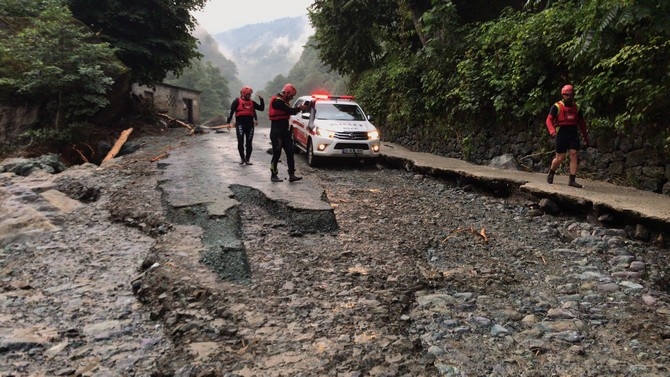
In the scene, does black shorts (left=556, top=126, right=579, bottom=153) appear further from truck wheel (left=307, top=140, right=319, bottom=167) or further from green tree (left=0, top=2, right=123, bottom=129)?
green tree (left=0, top=2, right=123, bottom=129)

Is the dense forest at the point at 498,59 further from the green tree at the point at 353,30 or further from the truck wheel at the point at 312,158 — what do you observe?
the truck wheel at the point at 312,158

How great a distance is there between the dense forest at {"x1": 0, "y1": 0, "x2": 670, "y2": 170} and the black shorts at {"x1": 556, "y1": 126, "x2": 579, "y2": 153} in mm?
663

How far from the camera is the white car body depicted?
34.7 ft

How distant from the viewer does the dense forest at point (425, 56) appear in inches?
252

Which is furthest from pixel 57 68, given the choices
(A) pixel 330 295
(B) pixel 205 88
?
(B) pixel 205 88

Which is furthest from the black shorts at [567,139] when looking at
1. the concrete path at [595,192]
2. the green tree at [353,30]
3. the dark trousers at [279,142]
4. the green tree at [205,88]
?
the green tree at [205,88]

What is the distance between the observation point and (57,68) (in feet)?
45.4

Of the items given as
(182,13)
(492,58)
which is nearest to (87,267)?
(492,58)

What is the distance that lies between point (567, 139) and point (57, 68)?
15.3m

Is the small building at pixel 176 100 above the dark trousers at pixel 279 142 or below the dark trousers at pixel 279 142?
above

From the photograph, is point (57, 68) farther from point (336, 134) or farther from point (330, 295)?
point (330, 295)

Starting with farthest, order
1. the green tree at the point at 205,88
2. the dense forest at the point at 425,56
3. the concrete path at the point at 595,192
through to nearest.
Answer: the green tree at the point at 205,88
the dense forest at the point at 425,56
the concrete path at the point at 595,192

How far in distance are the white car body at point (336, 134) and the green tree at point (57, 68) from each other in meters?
8.78

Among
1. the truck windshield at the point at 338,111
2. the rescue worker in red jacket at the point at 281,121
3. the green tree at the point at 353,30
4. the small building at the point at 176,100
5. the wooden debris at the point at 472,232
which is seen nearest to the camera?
the wooden debris at the point at 472,232
